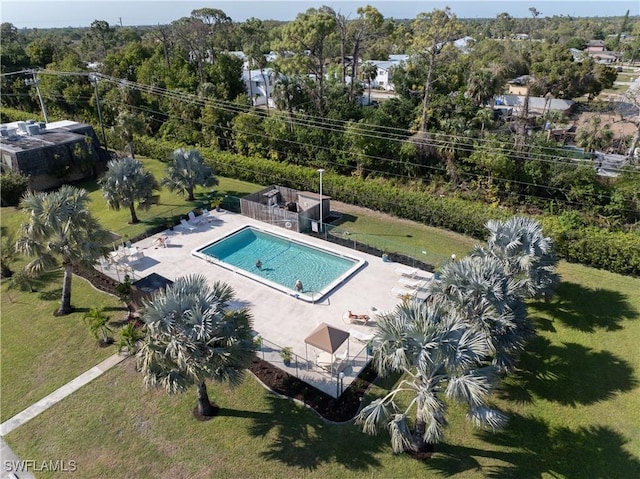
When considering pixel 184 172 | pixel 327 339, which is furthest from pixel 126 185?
pixel 327 339

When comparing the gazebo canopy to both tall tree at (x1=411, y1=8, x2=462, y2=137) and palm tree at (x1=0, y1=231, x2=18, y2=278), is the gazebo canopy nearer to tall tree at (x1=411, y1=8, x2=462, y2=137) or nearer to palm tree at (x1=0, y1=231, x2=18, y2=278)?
palm tree at (x1=0, y1=231, x2=18, y2=278)

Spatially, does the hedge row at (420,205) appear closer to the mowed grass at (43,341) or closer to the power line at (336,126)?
the power line at (336,126)

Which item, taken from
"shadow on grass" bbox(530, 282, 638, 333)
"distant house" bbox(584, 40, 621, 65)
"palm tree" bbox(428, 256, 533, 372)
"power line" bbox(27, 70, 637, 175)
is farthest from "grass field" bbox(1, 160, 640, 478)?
"distant house" bbox(584, 40, 621, 65)

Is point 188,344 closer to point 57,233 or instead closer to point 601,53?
point 57,233

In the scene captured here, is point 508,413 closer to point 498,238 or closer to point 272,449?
point 498,238

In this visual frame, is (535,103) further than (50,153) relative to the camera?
Yes

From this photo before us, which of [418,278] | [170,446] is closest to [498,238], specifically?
[418,278]

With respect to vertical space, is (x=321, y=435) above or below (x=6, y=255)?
below
